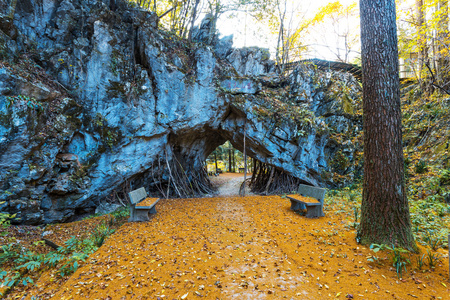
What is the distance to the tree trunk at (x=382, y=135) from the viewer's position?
2.75 metres

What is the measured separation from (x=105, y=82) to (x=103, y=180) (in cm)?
305

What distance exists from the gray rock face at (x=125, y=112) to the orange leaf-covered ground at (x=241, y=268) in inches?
101

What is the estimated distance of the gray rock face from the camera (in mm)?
4480

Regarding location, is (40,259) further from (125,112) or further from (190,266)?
(125,112)

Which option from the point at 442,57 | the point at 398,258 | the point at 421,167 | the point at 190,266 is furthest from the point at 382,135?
the point at 442,57

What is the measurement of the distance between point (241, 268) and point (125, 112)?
19.1 feet

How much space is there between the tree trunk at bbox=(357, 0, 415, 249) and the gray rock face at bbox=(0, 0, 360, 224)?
5047 millimetres

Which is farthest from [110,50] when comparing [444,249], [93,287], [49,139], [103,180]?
[444,249]

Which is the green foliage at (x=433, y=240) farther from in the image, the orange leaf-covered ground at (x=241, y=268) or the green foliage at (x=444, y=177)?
the green foliage at (x=444, y=177)

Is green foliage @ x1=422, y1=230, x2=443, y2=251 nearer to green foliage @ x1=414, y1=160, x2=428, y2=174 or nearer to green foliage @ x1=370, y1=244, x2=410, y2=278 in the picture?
green foliage @ x1=370, y1=244, x2=410, y2=278

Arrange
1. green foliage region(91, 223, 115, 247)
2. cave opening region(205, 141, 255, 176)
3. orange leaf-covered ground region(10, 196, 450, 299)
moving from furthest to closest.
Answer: cave opening region(205, 141, 255, 176)
green foliage region(91, 223, 115, 247)
orange leaf-covered ground region(10, 196, 450, 299)

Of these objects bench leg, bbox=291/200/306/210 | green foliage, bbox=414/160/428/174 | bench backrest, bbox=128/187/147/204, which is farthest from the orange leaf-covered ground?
green foliage, bbox=414/160/428/174

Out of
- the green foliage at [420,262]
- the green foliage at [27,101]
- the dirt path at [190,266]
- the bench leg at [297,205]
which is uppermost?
the green foliage at [27,101]

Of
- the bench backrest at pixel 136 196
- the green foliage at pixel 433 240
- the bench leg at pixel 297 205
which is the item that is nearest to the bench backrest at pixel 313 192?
the bench leg at pixel 297 205
